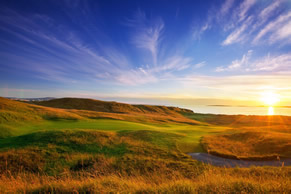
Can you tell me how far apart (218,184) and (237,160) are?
9.43 m

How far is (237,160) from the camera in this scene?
12.0 m

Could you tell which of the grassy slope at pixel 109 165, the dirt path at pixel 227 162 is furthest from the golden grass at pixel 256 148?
the grassy slope at pixel 109 165

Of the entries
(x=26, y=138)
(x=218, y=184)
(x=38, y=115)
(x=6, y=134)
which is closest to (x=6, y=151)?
(x=26, y=138)

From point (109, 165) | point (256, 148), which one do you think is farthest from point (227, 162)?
point (109, 165)

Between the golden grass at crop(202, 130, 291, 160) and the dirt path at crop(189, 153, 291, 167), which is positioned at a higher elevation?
the golden grass at crop(202, 130, 291, 160)

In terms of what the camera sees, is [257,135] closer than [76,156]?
No

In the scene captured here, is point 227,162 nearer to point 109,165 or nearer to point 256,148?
point 256,148

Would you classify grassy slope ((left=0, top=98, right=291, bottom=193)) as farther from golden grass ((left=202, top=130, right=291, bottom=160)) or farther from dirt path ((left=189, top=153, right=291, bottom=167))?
golden grass ((left=202, top=130, right=291, bottom=160))

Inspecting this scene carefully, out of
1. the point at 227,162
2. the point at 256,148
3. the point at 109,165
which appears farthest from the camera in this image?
the point at 256,148

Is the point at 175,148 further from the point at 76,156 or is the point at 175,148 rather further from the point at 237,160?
the point at 76,156

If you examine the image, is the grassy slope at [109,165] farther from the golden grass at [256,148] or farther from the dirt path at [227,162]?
the golden grass at [256,148]

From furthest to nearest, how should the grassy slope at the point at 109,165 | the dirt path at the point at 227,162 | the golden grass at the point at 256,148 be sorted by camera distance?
1. the golden grass at the point at 256,148
2. the dirt path at the point at 227,162
3. the grassy slope at the point at 109,165

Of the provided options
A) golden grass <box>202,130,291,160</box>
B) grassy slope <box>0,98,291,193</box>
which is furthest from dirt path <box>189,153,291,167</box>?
grassy slope <box>0,98,291,193</box>

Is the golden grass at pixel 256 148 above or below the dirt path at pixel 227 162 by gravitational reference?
above
